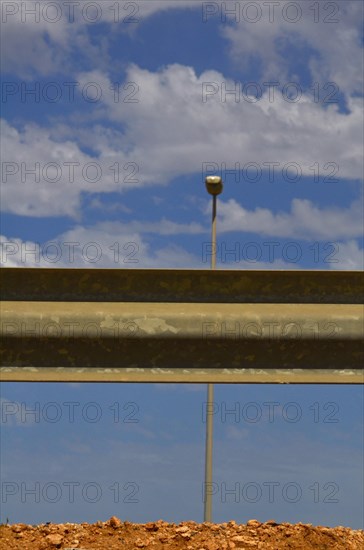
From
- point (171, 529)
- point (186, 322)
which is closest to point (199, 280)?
point (186, 322)

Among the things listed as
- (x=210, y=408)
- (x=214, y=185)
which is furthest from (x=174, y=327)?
(x=214, y=185)

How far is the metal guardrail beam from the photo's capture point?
561 cm

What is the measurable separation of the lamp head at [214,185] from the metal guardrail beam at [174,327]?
10.5 m

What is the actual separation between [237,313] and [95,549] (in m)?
2.40

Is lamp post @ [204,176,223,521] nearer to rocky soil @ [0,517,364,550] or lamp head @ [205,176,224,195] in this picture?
lamp head @ [205,176,224,195]

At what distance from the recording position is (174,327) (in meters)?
5.61

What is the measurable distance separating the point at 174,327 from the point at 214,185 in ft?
35.9

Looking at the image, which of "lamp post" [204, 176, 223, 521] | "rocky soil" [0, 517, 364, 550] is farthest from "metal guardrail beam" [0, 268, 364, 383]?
"lamp post" [204, 176, 223, 521]

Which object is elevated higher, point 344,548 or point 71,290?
point 71,290

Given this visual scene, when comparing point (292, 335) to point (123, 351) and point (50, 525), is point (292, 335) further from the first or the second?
point (50, 525)

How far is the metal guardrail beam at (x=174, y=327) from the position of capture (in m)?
5.61

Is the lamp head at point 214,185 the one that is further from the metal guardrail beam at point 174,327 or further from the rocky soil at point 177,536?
the metal guardrail beam at point 174,327

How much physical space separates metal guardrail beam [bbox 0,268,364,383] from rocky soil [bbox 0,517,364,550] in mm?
1716

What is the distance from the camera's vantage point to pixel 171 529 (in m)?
6.74
